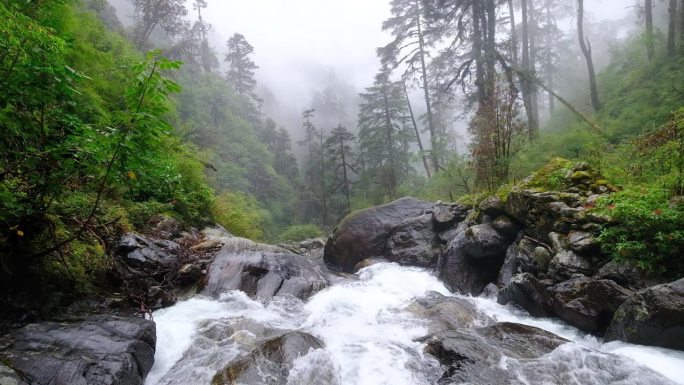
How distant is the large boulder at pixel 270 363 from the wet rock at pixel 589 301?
383 cm

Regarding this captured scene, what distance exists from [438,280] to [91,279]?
7.59 metres

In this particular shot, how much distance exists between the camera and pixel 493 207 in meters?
8.52

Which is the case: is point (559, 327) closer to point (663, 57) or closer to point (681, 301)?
point (681, 301)

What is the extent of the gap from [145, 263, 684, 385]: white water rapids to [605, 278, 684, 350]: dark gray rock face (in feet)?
0.43

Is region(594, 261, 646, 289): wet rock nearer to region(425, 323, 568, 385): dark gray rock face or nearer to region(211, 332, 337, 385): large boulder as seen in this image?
region(425, 323, 568, 385): dark gray rock face

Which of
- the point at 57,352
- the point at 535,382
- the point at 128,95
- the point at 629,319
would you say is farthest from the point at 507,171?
the point at 57,352

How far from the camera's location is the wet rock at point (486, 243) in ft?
25.7

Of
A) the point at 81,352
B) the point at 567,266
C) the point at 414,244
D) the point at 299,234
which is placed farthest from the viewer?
the point at 299,234

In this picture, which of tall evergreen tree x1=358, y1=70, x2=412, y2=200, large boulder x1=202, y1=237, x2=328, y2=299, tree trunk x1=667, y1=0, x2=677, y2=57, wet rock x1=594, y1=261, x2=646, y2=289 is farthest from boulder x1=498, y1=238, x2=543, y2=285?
tall evergreen tree x1=358, y1=70, x2=412, y2=200

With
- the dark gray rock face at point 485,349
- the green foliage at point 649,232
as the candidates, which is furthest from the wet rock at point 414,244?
the green foliage at point 649,232

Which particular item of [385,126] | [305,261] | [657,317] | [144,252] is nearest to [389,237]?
[305,261]

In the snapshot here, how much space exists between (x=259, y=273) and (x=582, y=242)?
6.51 m

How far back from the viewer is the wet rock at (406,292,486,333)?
6012mm

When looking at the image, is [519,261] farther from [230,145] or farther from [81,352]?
[230,145]
